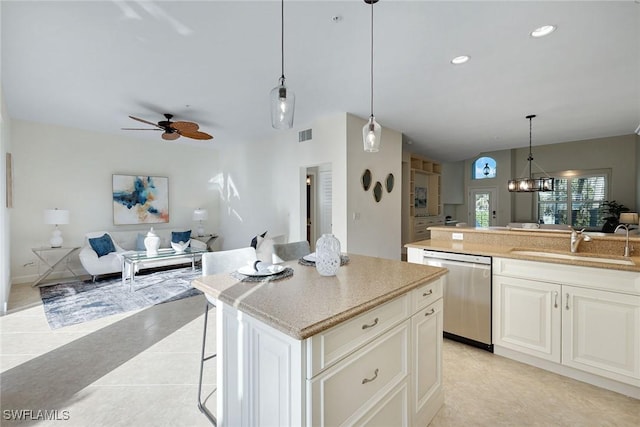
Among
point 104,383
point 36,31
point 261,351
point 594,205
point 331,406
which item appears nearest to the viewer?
point 331,406

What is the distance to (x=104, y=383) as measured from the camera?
2.13m

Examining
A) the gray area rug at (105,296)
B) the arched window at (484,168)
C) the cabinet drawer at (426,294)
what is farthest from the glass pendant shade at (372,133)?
the arched window at (484,168)

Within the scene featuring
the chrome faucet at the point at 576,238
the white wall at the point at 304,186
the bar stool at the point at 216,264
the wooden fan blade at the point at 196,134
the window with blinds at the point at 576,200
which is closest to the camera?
the bar stool at the point at 216,264

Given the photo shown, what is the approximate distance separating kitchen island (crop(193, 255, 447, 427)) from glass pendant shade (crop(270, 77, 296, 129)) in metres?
0.97

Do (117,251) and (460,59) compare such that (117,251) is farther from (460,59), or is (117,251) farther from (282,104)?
(460,59)

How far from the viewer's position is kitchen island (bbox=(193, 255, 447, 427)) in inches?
41.9

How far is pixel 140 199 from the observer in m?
6.02

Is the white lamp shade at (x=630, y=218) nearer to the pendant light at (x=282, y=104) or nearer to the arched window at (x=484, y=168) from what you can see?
the arched window at (x=484, y=168)

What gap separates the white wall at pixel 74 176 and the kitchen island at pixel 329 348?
17.5 ft

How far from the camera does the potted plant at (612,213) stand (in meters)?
Result: 6.16

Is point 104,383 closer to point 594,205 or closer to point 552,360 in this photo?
point 552,360

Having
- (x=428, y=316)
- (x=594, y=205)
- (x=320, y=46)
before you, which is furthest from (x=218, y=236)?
(x=594, y=205)

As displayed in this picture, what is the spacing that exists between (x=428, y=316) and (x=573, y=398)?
132 centimetres

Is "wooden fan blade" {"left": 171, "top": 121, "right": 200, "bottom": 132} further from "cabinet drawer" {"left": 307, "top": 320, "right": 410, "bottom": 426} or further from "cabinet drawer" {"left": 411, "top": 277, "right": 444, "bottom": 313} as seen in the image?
"cabinet drawer" {"left": 307, "top": 320, "right": 410, "bottom": 426}
